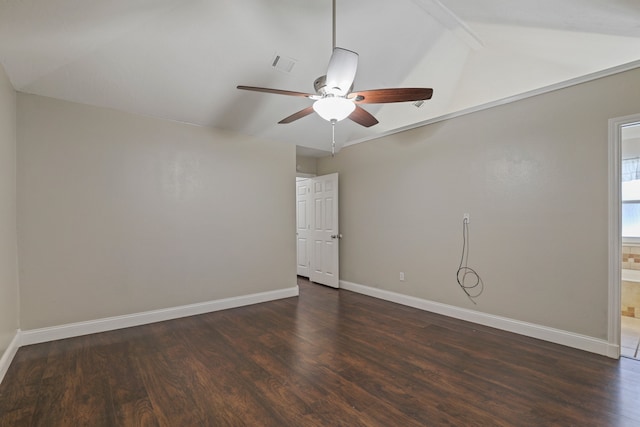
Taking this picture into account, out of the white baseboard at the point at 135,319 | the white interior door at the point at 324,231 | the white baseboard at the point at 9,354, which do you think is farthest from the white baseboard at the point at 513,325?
the white baseboard at the point at 9,354

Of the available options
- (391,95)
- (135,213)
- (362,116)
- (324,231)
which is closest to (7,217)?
(135,213)

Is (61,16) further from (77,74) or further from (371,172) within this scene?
(371,172)

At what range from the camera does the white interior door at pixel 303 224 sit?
6164 millimetres

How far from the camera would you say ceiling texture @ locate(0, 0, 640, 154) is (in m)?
2.45

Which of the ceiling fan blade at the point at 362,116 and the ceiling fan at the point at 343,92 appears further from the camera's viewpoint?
the ceiling fan blade at the point at 362,116

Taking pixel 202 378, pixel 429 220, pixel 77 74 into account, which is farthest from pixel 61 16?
pixel 429 220

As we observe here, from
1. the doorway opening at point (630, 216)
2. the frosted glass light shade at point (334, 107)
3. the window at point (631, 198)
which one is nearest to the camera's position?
the frosted glass light shade at point (334, 107)

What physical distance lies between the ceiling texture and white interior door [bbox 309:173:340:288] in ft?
6.12

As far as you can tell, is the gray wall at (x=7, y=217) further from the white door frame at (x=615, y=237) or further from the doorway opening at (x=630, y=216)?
the doorway opening at (x=630, y=216)

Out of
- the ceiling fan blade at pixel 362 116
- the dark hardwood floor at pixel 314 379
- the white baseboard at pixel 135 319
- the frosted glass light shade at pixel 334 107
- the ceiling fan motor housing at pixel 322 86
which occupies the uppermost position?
the ceiling fan motor housing at pixel 322 86

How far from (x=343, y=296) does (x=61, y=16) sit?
4572 mm

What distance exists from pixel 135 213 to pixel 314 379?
2.81m

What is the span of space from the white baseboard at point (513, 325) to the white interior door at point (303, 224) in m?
1.90

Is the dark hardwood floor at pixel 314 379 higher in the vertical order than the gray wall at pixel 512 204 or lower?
lower
